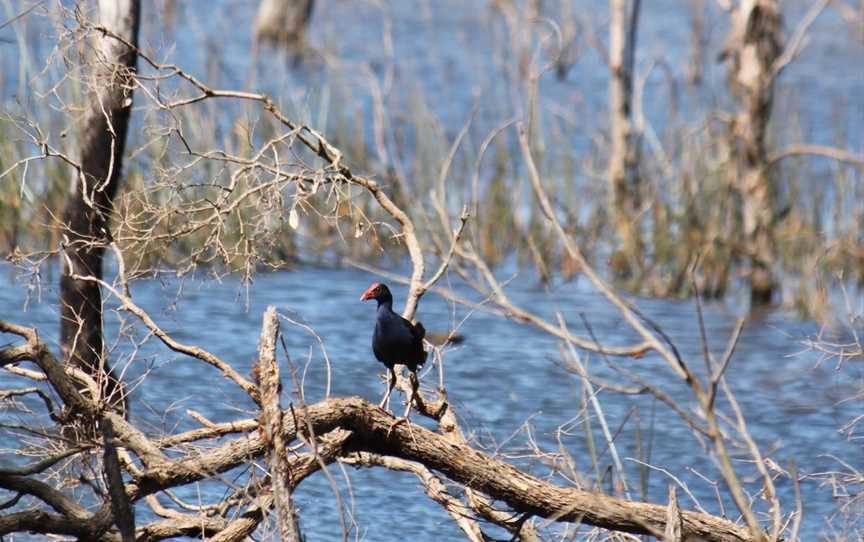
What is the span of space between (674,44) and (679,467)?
13934 millimetres

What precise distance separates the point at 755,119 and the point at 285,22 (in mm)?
11931

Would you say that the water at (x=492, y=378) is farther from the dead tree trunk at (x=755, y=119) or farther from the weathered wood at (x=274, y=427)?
the weathered wood at (x=274, y=427)

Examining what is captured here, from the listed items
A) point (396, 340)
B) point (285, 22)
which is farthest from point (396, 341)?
point (285, 22)

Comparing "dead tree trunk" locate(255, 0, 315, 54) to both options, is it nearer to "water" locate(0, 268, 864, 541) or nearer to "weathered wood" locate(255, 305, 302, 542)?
"water" locate(0, 268, 864, 541)

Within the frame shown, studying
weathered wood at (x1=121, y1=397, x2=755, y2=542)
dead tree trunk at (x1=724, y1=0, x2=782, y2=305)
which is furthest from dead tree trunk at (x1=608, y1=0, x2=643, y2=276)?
weathered wood at (x1=121, y1=397, x2=755, y2=542)

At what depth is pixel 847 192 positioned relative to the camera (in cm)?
1098

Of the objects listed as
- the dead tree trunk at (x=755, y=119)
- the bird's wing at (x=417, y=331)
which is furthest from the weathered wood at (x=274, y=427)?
the dead tree trunk at (x=755, y=119)

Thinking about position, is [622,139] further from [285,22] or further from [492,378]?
[285,22]

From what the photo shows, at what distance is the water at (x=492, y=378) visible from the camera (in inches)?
261

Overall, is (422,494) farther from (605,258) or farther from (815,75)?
(815,75)

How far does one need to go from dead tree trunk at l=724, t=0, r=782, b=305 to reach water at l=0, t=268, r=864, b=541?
485 millimetres

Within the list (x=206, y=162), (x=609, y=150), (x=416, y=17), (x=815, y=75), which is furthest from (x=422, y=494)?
(x=416, y=17)

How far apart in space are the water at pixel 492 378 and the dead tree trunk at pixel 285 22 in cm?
1005

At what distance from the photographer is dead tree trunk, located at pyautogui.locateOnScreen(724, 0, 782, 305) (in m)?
10.4
